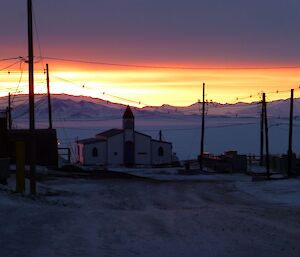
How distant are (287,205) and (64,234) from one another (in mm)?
15492

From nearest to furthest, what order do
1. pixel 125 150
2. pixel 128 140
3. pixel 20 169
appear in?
pixel 20 169
pixel 125 150
pixel 128 140

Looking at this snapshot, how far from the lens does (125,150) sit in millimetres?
88000

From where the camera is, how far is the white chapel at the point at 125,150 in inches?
3438

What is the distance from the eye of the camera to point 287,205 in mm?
26516

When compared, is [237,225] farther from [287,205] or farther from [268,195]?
[268,195]

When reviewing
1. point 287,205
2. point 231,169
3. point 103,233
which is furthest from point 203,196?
point 231,169

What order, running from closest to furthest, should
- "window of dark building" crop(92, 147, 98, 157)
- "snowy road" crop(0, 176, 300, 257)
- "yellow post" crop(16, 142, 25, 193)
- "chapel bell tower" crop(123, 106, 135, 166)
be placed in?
"snowy road" crop(0, 176, 300, 257) < "yellow post" crop(16, 142, 25, 193) < "window of dark building" crop(92, 147, 98, 157) < "chapel bell tower" crop(123, 106, 135, 166)

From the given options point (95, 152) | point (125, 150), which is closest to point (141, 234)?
point (95, 152)

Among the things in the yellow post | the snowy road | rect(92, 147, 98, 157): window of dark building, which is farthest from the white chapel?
the snowy road

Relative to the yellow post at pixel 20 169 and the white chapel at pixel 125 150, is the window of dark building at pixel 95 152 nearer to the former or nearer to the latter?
the white chapel at pixel 125 150

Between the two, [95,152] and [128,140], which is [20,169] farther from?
[128,140]

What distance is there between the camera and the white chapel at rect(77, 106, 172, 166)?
87.3m

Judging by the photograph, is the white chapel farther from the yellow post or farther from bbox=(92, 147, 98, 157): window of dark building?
the yellow post

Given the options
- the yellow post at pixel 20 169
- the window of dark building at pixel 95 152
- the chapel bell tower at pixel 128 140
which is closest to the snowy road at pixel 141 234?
the yellow post at pixel 20 169
